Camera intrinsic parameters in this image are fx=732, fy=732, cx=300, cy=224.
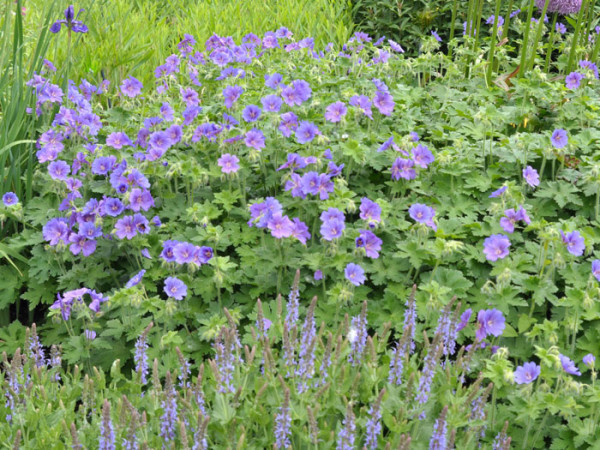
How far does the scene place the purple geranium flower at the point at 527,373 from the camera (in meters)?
1.83

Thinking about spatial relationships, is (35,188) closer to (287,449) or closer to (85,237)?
(85,237)

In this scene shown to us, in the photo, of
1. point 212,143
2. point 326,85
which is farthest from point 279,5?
point 212,143

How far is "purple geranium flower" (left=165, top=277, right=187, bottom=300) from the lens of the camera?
2.19 meters

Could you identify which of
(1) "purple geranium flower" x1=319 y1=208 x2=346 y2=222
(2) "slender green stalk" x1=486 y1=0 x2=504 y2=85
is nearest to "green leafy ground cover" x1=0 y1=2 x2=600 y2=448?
(1) "purple geranium flower" x1=319 y1=208 x2=346 y2=222

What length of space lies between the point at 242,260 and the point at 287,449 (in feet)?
3.30

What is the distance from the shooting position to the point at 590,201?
269cm

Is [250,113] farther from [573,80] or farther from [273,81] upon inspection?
[573,80]

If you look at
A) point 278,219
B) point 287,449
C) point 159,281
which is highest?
point 278,219

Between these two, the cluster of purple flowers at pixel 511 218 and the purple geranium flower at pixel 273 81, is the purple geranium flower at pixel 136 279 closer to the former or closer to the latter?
the cluster of purple flowers at pixel 511 218

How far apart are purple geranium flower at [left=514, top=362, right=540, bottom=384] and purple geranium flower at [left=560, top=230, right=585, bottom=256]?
50 cm

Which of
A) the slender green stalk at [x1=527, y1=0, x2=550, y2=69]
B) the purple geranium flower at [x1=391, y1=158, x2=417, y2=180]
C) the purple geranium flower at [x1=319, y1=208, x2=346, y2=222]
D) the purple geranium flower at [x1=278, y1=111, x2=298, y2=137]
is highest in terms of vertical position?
the slender green stalk at [x1=527, y1=0, x2=550, y2=69]

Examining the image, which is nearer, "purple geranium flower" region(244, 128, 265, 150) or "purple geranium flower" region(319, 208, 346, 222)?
"purple geranium flower" region(319, 208, 346, 222)

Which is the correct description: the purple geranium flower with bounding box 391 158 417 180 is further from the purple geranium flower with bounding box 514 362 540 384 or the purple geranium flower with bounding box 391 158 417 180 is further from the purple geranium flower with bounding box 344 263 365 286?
the purple geranium flower with bounding box 514 362 540 384

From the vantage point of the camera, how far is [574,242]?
86.7 inches
